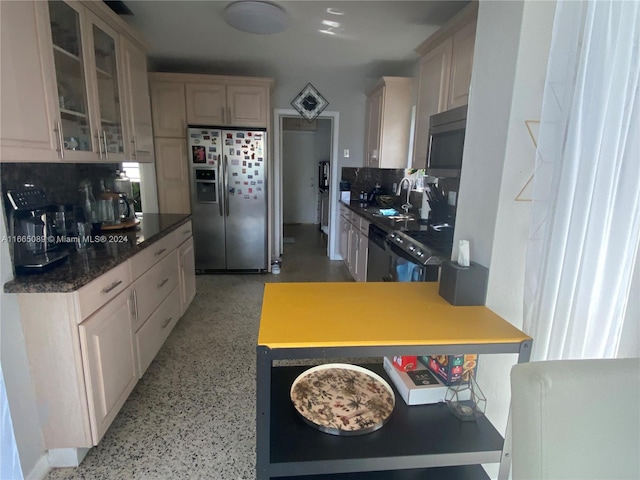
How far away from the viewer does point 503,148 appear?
115cm

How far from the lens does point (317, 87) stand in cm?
450

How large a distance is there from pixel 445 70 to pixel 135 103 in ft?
7.82

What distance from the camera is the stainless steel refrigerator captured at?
151 inches

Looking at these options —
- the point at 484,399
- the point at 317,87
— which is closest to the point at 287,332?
the point at 484,399

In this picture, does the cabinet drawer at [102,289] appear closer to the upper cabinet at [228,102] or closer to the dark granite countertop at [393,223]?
the dark granite countertop at [393,223]

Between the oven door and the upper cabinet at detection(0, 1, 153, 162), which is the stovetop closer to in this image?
the oven door

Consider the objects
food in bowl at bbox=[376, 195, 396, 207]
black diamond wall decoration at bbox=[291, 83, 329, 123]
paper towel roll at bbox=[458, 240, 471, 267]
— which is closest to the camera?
paper towel roll at bbox=[458, 240, 471, 267]

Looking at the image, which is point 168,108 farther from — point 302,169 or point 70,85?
point 302,169

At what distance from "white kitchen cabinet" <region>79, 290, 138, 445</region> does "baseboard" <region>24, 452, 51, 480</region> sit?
0.23 meters

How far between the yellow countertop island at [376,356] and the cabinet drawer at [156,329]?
114 centimetres

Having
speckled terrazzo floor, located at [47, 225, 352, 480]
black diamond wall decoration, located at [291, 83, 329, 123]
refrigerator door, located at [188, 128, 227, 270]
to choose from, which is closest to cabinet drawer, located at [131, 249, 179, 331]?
speckled terrazzo floor, located at [47, 225, 352, 480]

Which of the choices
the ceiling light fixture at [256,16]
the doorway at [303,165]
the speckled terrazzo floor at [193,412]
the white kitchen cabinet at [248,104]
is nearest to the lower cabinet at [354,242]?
the speckled terrazzo floor at [193,412]

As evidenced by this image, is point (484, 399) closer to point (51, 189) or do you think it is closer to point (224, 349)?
point (224, 349)

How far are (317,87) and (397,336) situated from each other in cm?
429
